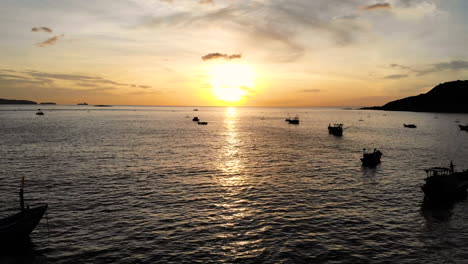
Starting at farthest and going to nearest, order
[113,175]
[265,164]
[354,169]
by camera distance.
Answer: [265,164]
[354,169]
[113,175]

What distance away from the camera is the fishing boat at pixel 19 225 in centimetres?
2234

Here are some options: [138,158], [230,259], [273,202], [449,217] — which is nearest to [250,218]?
[273,202]

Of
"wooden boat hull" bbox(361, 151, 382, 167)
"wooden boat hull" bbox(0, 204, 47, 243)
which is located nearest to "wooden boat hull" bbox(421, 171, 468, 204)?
"wooden boat hull" bbox(361, 151, 382, 167)

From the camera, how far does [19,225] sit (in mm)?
23000

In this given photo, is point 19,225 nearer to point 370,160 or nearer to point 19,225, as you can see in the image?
point 19,225

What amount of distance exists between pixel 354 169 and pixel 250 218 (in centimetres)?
3230

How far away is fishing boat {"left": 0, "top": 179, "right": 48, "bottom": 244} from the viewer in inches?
880

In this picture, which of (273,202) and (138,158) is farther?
(138,158)

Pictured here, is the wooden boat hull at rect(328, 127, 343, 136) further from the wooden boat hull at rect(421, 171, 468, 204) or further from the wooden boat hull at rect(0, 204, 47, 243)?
the wooden boat hull at rect(0, 204, 47, 243)

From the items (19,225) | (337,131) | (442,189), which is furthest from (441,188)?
(337,131)

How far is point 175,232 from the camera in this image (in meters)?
26.0

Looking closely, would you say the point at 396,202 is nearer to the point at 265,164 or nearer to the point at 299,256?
the point at 299,256

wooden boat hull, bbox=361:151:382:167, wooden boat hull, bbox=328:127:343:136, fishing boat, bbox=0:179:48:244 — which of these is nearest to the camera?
fishing boat, bbox=0:179:48:244

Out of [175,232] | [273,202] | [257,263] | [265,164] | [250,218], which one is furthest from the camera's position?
[265,164]
